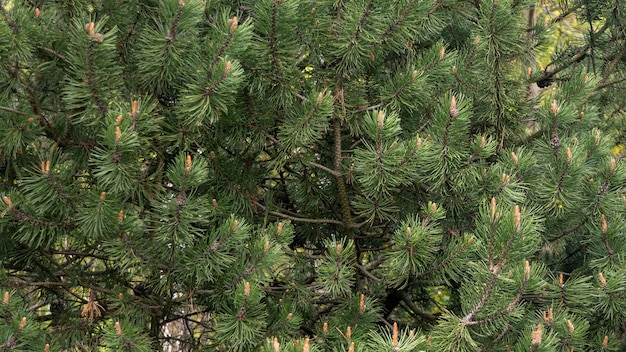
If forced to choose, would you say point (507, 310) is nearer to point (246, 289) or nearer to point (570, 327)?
point (570, 327)

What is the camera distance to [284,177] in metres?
3.30

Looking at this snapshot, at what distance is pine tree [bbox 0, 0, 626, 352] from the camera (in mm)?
2424

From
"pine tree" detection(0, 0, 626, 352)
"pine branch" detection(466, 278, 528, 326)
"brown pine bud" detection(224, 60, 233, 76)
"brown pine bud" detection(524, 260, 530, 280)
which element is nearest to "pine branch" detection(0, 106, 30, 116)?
"pine tree" detection(0, 0, 626, 352)

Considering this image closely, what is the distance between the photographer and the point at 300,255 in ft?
10.2

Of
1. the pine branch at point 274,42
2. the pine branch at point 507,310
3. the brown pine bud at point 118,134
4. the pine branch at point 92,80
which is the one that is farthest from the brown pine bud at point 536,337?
the pine branch at point 92,80

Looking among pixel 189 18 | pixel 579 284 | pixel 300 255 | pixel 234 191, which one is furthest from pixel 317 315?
pixel 189 18

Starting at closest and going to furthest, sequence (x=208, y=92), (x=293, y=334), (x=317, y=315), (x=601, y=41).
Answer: (x=208, y=92)
(x=293, y=334)
(x=317, y=315)
(x=601, y=41)

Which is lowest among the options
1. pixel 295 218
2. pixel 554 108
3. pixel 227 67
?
pixel 295 218

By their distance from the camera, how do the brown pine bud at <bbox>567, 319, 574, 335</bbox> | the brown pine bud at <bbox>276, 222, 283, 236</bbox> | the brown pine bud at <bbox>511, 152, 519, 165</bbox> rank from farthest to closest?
the brown pine bud at <bbox>511, 152, 519, 165</bbox> < the brown pine bud at <bbox>276, 222, 283, 236</bbox> < the brown pine bud at <bbox>567, 319, 574, 335</bbox>

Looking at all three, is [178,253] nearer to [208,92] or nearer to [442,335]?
[208,92]

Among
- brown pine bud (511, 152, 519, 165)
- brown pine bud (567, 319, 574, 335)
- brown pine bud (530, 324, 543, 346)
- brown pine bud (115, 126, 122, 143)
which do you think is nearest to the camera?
brown pine bud (115, 126, 122, 143)

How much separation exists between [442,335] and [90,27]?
168 cm

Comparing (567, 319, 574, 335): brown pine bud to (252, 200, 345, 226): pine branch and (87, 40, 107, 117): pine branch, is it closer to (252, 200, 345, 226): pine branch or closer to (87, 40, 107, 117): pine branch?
(252, 200, 345, 226): pine branch

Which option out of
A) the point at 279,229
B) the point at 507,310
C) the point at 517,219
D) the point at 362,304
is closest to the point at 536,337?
the point at 507,310
